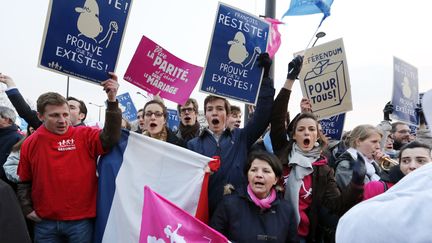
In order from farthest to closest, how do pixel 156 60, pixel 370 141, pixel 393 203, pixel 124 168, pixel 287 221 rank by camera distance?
pixel 156 60, pixel 370 141, pixel 124 168, pixel 287 221, pixel 393 203

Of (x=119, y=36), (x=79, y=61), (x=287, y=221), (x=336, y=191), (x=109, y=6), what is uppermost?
(x=109, y=6)

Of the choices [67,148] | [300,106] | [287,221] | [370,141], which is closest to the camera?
[287,221]

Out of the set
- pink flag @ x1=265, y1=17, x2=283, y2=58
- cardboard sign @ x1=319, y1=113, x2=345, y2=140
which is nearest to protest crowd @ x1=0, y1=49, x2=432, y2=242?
pink flag @ x1=265, y1=17, x2=283, y2=58

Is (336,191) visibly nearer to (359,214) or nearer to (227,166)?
(227,166)

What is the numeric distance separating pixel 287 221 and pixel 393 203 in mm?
2311

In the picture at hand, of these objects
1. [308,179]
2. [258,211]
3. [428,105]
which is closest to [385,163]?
[308,179]

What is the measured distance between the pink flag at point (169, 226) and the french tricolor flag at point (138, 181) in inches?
13.9

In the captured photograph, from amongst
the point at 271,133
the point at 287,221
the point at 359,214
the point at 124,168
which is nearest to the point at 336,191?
the point at 287,221

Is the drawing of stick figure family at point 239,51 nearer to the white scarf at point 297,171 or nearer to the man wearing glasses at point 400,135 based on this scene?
the white scarf at point 297,171

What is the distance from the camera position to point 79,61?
346 cm

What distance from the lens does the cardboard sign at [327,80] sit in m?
5.12

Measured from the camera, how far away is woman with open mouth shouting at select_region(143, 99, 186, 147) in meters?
3.91

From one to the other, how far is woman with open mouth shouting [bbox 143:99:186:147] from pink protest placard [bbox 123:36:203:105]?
52 cm

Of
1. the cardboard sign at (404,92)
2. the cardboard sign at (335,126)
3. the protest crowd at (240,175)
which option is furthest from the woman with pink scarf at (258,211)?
the cardboard sign at (404,92)
